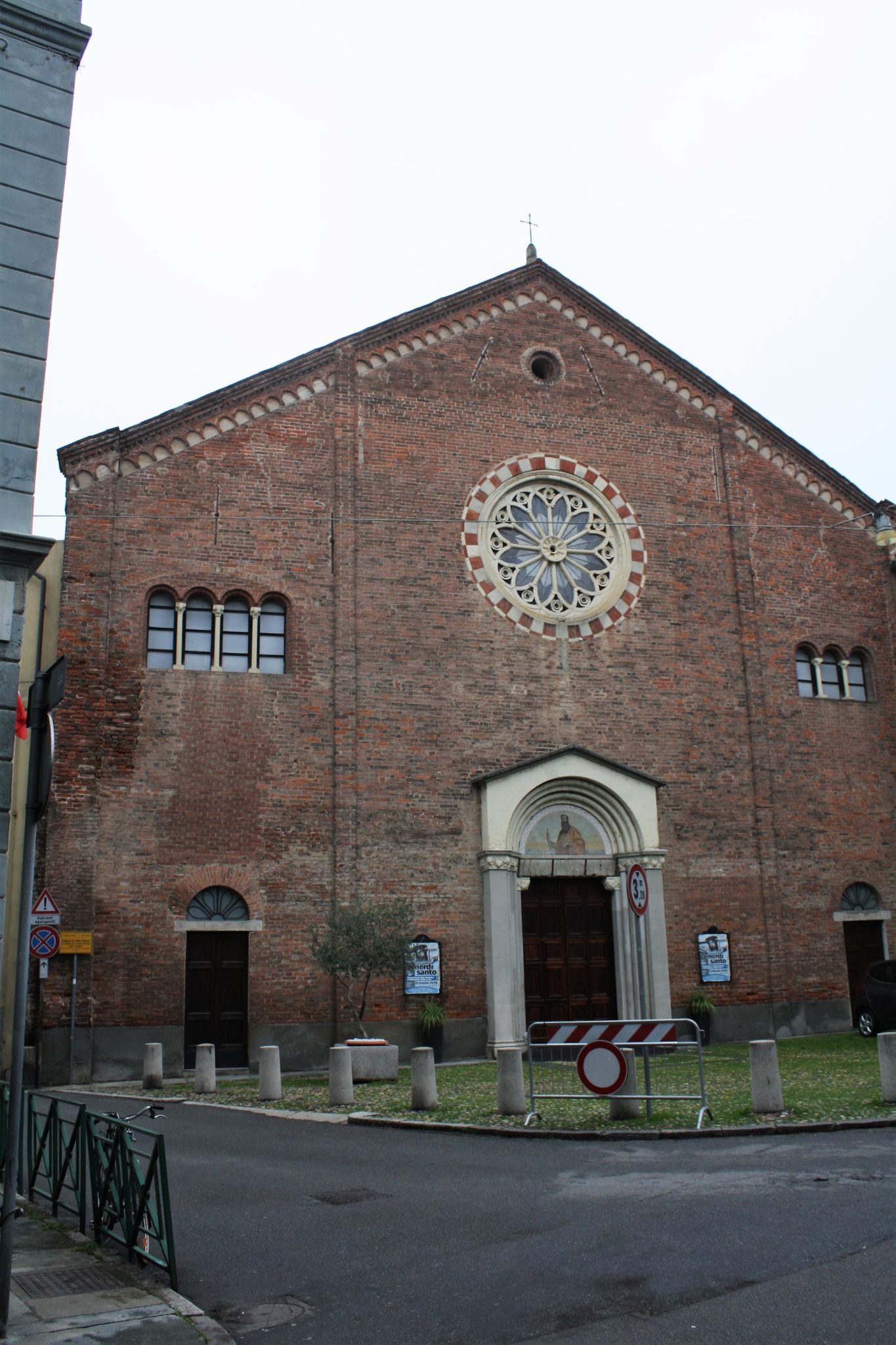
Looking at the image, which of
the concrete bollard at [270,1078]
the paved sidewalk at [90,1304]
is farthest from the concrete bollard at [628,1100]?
the paved sidewalk at [90,1304]

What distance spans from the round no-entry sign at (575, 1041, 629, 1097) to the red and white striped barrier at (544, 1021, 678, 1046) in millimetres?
100

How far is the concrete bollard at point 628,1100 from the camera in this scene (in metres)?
11.8

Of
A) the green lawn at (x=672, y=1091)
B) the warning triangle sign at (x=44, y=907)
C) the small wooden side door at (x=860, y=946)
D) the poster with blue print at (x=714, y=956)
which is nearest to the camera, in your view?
the green lawn at (x=672, y=1091)

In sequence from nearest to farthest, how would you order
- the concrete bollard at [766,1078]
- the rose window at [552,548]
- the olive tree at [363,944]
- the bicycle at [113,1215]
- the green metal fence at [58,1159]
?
the bicycle at [113,1215]
the green metal fence at [58,1159]
the concrete bollard at [766,1078]
the olive tree at [363,944]
the rose window at [552,548]

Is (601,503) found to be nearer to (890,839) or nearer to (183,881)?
(890,839)

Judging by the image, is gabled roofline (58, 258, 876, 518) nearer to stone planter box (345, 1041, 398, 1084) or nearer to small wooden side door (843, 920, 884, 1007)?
small wooden side door (843, 920, 884, 1007)

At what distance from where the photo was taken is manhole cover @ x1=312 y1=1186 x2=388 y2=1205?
8.76 metres

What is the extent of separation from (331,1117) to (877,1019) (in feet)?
36.5

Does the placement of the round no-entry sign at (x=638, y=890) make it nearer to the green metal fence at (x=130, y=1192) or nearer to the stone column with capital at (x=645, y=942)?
the stone column with capital at (x=645, y=942)

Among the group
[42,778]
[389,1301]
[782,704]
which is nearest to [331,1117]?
[389,1301]

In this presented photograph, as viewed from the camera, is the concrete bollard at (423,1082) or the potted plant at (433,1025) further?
the potted plant at (433,1025)

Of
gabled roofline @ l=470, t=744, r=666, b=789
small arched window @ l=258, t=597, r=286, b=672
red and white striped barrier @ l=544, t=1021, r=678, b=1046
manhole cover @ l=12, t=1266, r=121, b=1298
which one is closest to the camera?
manhole cover @ l=12, t=1266, r=121, b=1298

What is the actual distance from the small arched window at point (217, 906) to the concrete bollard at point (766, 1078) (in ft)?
32.5

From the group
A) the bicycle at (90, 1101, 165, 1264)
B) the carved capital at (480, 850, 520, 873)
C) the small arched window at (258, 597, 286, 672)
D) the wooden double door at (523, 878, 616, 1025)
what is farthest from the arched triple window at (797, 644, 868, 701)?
the bicycle at (90, 1101, 165, 1264)
